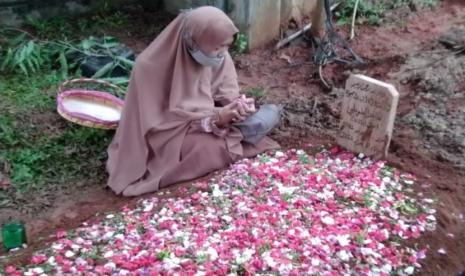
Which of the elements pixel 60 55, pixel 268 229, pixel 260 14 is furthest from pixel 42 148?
pixel 260 14

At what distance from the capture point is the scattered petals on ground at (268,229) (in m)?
3.03

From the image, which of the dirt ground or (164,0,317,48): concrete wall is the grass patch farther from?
(164,0,317,48): concrete wall

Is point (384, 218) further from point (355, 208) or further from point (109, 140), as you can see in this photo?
point (109, 140)

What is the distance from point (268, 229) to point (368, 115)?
3.85 feet

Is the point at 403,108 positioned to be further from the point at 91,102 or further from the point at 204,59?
the point at 91,102

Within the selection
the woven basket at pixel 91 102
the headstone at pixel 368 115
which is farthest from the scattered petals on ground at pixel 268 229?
the woven basket at pixel 91 102

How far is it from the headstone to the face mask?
0.90 m

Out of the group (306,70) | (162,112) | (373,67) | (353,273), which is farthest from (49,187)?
(373,67)

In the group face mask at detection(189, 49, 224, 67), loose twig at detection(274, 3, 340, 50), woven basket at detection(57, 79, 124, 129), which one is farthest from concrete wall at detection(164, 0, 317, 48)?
face mask at detection(189, 49, 224, 67)

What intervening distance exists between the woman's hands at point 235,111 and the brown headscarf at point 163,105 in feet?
0.36

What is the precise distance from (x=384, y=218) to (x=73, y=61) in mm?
3879

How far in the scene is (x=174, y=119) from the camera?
4.11 meters

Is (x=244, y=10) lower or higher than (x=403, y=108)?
higher

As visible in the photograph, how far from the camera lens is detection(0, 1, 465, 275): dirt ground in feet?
12.0
